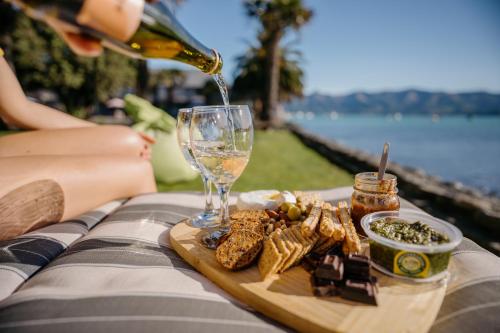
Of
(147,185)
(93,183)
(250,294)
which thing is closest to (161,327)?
(250,294)

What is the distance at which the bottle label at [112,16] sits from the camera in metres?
0.90

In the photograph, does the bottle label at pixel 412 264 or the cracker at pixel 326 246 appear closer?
the bottle label at pixel 412 264

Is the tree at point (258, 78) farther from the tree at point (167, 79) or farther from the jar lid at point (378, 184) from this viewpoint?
the jar lid at point (378, 184)

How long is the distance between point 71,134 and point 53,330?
6.61 feet

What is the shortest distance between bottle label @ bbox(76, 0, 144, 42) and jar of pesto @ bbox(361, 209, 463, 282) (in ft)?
3.72

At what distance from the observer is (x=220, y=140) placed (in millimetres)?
1613

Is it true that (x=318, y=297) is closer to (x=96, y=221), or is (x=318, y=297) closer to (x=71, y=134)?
(x=96, y=221)

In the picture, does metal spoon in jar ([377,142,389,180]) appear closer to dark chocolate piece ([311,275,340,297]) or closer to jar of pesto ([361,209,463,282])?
jar of pesto ([361,209,463,282])

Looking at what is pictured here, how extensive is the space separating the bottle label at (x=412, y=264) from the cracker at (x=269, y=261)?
→ 437 millimetres

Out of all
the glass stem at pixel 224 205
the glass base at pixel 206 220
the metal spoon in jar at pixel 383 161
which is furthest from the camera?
the glass base at pixel 206 220

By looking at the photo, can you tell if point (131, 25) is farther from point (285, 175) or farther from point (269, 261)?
point (285, 175)

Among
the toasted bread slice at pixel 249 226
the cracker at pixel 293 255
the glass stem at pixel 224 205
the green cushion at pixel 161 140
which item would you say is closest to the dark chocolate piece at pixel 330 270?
the cracker at pixel 293 255

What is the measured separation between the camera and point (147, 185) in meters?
2.82

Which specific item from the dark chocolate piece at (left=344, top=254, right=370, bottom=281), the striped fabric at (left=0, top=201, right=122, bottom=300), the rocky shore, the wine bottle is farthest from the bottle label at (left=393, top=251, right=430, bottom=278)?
the rocky shore
